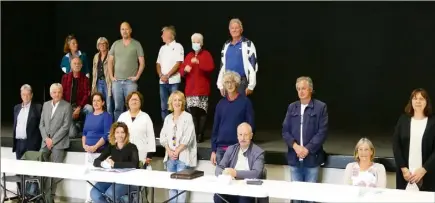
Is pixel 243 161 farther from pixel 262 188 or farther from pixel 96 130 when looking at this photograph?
pixel 96 130

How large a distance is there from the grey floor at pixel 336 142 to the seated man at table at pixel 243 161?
3.72 ft

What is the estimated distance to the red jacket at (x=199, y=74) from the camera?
634cm

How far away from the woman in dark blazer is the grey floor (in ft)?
2.78

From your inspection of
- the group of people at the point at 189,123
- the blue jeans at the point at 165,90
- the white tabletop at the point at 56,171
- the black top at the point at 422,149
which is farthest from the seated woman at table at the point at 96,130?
the black top at the point at 422,149

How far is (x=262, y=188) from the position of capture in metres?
4.54

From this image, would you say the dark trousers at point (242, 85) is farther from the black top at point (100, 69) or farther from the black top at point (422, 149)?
the black top at point (100, 69)

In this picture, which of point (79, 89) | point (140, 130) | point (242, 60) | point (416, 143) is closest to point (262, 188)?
point (416, 143)

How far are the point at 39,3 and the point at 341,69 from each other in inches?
195

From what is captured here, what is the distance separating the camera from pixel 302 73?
Result: 30.4 ft

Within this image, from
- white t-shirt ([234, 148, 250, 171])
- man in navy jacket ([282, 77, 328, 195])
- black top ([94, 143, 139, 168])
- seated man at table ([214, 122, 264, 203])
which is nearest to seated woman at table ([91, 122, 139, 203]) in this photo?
black top ([94, 143, 139, 168])

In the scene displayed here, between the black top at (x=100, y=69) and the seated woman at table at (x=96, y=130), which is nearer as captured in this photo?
the seated woman at table at (x=96, y=130)

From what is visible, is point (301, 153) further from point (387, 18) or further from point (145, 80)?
point (145, 80)

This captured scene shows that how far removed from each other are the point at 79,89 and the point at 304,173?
2.92 m

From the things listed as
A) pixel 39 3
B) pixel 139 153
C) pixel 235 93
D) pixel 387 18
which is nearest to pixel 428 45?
pixel 387 18
